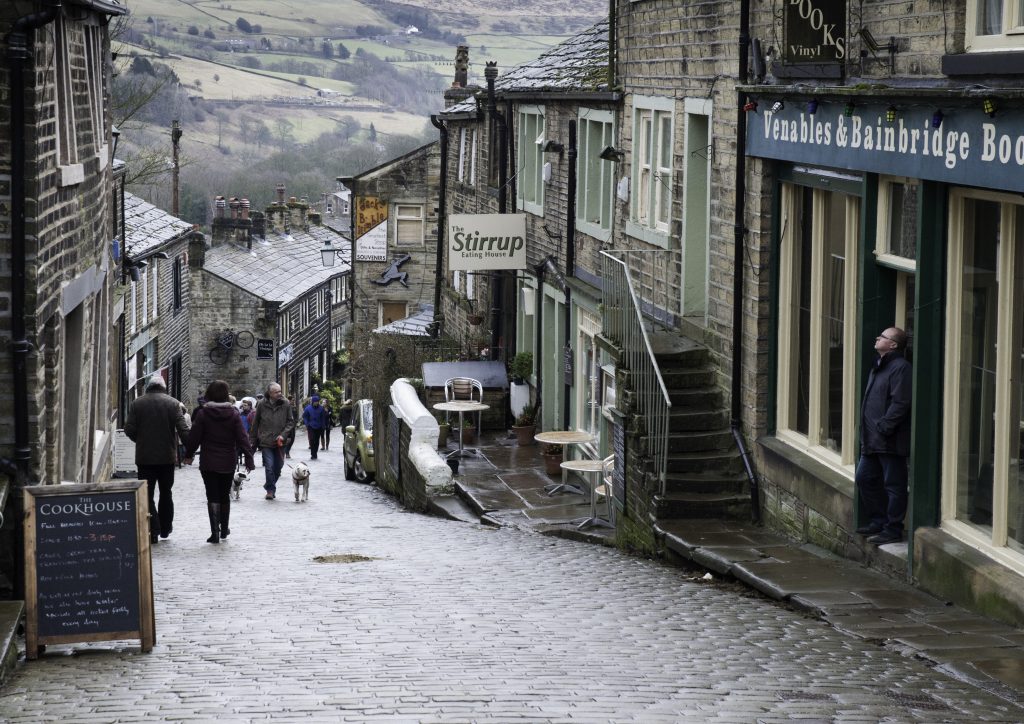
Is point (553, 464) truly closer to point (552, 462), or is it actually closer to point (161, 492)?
point (552, 462)

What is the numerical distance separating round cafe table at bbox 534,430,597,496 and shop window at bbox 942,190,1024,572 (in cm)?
763

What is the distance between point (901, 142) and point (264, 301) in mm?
46196

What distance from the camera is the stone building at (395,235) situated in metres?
43.8

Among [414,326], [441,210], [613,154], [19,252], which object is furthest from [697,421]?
[414,326]

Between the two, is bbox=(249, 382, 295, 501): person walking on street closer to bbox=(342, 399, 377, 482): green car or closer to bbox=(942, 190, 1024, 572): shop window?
bbox=(342, 399, 377, 482): green car

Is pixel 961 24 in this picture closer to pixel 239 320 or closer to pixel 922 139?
pixel 922 139

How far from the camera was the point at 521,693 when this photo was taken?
687 centimetres

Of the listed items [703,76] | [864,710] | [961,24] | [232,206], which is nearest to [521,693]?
[864,710]

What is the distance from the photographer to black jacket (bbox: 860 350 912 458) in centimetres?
952

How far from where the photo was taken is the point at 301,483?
21.5 metres

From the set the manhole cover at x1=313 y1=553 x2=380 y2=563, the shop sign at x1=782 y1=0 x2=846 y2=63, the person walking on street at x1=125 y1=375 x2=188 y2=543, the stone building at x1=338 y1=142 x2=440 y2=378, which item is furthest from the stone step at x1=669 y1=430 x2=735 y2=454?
the stone building at x1=338 y1=142 x2=440 y2=378

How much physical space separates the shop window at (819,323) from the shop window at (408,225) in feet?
108

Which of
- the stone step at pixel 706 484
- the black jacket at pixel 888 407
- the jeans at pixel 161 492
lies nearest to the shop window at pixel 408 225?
the jeans at pixel 161 492

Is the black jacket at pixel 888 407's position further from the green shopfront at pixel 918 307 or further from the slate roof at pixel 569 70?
the slate roof at pixel 569 70
